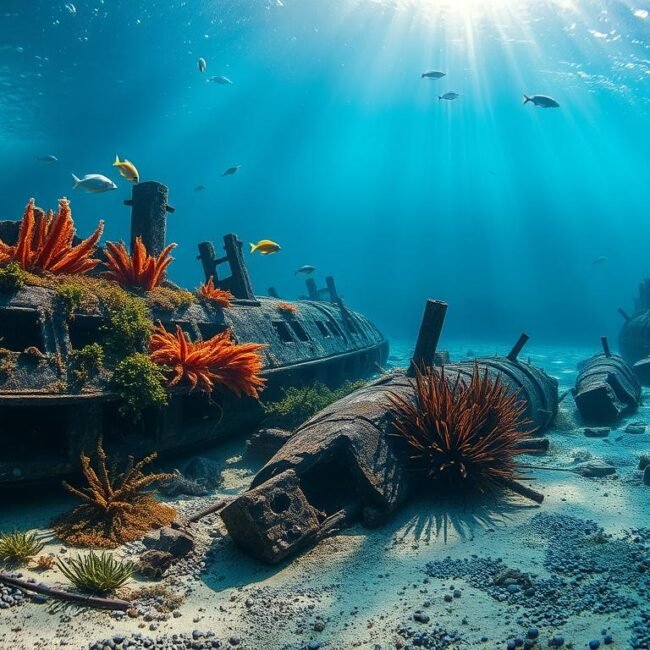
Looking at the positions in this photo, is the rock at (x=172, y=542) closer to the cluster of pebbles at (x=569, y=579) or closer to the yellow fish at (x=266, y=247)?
the cluster of pebbles at (x=569, y=579)

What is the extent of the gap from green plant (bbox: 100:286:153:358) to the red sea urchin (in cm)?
403

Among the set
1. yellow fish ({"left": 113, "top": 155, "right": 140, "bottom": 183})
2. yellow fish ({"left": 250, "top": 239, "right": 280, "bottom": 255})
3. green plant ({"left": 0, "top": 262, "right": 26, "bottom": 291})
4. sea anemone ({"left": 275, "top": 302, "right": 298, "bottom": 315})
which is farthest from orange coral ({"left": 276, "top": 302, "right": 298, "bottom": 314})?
green plant ({"left": 0, "top": 262, "right": 26, "bottom": 291})

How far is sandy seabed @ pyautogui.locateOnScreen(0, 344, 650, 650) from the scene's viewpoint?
125 inches

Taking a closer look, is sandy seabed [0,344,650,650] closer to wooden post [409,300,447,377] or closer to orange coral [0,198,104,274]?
wooden post [409,300,447,377]

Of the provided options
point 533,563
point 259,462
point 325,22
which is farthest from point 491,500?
point 325,22

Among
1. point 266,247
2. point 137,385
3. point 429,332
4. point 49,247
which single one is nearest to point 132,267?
point 49,247

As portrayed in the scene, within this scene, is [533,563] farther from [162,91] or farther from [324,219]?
[324,219]

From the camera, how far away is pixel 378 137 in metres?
99.9

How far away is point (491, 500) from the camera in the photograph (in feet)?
18.5

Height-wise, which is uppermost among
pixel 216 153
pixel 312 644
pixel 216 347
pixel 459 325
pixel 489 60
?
pixel 216 153

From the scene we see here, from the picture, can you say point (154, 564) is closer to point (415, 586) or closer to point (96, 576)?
point (96, 576)

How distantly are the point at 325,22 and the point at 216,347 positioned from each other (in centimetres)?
4283

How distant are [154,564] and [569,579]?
3922 millimetres

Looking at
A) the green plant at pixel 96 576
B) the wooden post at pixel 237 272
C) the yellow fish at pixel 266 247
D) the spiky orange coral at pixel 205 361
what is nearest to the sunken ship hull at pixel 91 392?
the spiky orange coral at pixel 205 361
